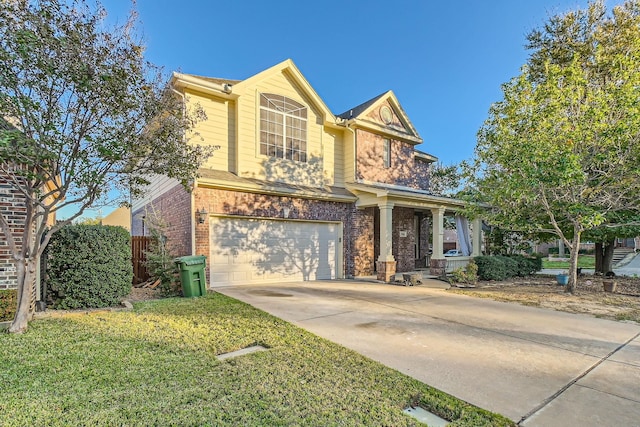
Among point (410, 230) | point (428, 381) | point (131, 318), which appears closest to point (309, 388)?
point (428, 381)

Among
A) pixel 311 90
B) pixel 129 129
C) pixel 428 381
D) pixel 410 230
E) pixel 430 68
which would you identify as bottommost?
pixel 428 381

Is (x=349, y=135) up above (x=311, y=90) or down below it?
below

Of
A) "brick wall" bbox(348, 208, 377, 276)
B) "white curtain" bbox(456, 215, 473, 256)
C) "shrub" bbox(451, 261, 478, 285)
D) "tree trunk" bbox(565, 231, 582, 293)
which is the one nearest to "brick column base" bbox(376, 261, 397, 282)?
"brick wall" bbox(348, 208, 377, 276)

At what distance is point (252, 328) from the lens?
17.2ft

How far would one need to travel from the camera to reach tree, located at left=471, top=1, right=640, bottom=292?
820 centimetres

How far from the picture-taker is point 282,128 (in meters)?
11.6

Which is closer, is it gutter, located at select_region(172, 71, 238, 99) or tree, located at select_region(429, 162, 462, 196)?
gutter, located at select_region(172, 71, 238, 99)

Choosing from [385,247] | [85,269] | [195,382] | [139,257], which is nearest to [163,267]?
[85,269]

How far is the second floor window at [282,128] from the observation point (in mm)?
11211

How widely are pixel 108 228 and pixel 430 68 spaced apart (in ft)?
56.8

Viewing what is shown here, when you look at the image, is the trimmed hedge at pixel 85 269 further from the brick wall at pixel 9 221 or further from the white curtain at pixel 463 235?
the white curtain at pixel 463 235

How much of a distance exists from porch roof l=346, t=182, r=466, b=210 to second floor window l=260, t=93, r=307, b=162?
2.55 metres

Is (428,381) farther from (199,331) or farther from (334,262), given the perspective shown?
(334,262)

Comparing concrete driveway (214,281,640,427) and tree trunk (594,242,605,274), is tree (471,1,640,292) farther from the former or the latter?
tree trunk (594,242,605,274)
